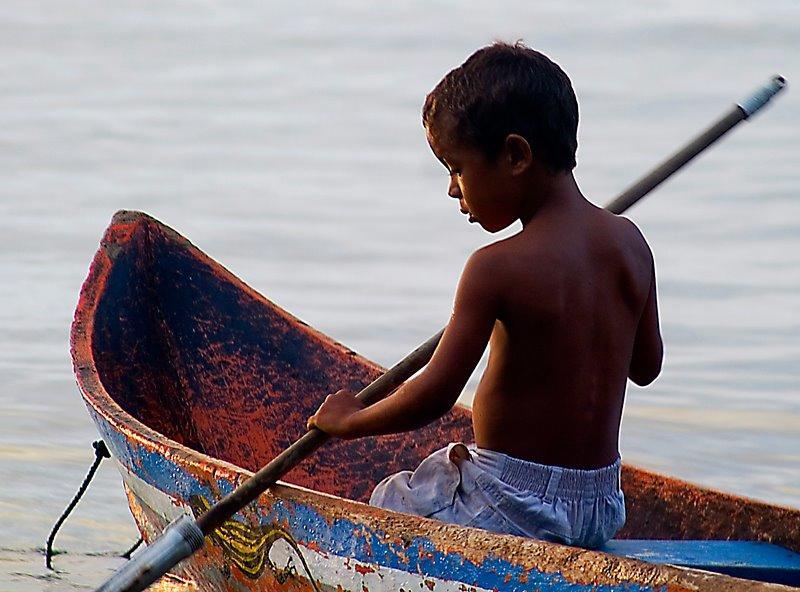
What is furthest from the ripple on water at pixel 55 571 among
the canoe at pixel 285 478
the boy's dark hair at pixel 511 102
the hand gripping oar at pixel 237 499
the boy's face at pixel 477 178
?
the boy's dark hair at pixel 511 102

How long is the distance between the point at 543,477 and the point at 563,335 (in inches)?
9.9

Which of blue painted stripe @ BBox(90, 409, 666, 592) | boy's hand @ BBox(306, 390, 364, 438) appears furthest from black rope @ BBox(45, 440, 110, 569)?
boy's hand @ BBox(306, 390, 364, 438)

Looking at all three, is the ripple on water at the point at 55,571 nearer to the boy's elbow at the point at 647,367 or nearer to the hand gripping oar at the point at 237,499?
the hand gripping oar at the point at 237,499

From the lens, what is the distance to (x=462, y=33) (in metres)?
11.5

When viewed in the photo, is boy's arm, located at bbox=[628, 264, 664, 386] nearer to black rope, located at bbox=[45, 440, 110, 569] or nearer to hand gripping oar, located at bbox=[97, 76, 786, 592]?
hand gripping oar, located at bbox=[97, 76, 786, 592]

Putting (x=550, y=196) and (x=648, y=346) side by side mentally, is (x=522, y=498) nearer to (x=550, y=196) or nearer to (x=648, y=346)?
(x=648, y=346)

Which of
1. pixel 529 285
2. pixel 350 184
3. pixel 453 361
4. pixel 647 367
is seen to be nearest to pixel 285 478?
pixel 647 367

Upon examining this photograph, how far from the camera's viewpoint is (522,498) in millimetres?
2859

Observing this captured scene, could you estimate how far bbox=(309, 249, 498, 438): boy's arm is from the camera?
2748 millimetres

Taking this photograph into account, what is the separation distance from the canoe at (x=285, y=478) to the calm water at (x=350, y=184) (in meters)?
0.56

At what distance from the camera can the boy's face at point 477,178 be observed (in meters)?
2.84

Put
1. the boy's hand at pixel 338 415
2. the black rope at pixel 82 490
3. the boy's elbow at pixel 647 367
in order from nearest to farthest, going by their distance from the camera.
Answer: the boy's hand at pixel 338 415 → the boy's elbow at pixel 647 367 → the black rope at pixel 82 490

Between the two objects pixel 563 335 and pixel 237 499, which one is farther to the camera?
pixel 237 499

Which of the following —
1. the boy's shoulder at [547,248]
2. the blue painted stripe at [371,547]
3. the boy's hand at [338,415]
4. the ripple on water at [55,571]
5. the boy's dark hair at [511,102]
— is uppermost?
the boy's dark hair at [511,102]
